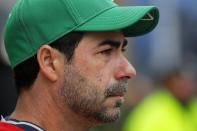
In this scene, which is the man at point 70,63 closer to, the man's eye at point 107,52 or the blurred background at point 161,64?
the man's eye at point 107,52

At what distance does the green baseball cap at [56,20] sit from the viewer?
340 centimetres

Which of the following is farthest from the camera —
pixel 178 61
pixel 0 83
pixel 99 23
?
pixel 178 61

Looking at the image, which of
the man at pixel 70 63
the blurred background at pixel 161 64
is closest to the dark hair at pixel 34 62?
the man at pixel 70 63

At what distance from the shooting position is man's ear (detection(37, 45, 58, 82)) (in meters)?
3.41

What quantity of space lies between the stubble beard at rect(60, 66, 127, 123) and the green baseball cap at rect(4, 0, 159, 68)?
0.20 meters

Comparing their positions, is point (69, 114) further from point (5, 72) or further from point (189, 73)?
point (189, 73)

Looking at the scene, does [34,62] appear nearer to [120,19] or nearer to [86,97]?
[86,97]

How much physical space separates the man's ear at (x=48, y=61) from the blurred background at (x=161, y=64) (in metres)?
3.20

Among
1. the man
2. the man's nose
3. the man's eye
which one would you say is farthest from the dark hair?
the man's nose

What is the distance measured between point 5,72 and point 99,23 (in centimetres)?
344

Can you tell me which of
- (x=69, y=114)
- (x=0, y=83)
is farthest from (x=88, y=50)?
(x=0, y=83)

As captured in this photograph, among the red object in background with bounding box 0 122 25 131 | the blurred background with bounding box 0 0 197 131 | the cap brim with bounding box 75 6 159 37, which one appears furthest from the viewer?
the blurred background with bounding box 0 0 197 131

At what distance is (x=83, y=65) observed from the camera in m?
3.42

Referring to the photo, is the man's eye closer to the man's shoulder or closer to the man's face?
the man's face
